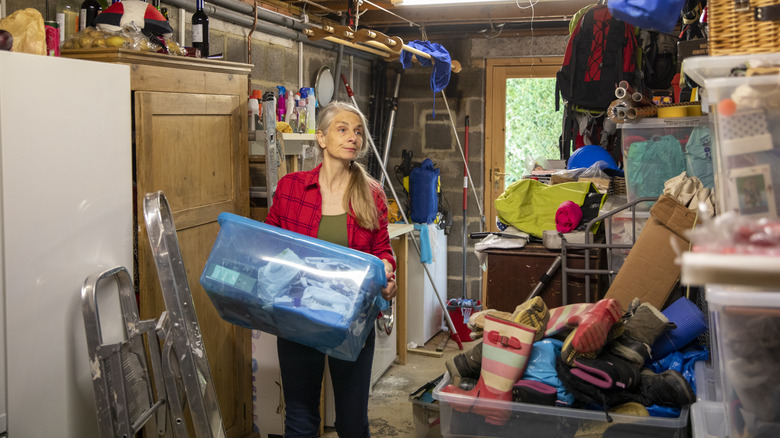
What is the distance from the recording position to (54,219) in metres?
1.92

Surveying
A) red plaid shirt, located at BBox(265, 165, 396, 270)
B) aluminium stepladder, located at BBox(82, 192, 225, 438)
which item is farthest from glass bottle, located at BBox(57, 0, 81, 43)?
red plaid shirt, located at BBox(265, 165, 396, 270)

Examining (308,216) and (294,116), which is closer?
(308,216)

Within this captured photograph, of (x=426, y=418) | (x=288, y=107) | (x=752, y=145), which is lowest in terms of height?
(x=426, y=418)

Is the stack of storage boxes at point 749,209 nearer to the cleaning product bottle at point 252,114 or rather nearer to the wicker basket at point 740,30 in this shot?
the wicker basket at point 740,30

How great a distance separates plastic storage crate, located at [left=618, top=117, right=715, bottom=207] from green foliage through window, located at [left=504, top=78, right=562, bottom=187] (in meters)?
2.87

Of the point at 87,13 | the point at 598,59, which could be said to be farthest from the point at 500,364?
the point at 598,59

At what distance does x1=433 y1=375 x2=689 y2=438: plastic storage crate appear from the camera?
1.97 m

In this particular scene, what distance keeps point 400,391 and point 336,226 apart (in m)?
2.03

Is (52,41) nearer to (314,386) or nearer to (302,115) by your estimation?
(314,386)

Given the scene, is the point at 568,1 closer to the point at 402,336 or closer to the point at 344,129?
the point at 402,336

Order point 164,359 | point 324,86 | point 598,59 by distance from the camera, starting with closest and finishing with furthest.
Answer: point 164,359 < point 598,59 < point 324,86

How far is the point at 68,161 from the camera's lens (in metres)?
1.96

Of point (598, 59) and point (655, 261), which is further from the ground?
point (598, 59)

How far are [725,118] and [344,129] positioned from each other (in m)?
1.44
